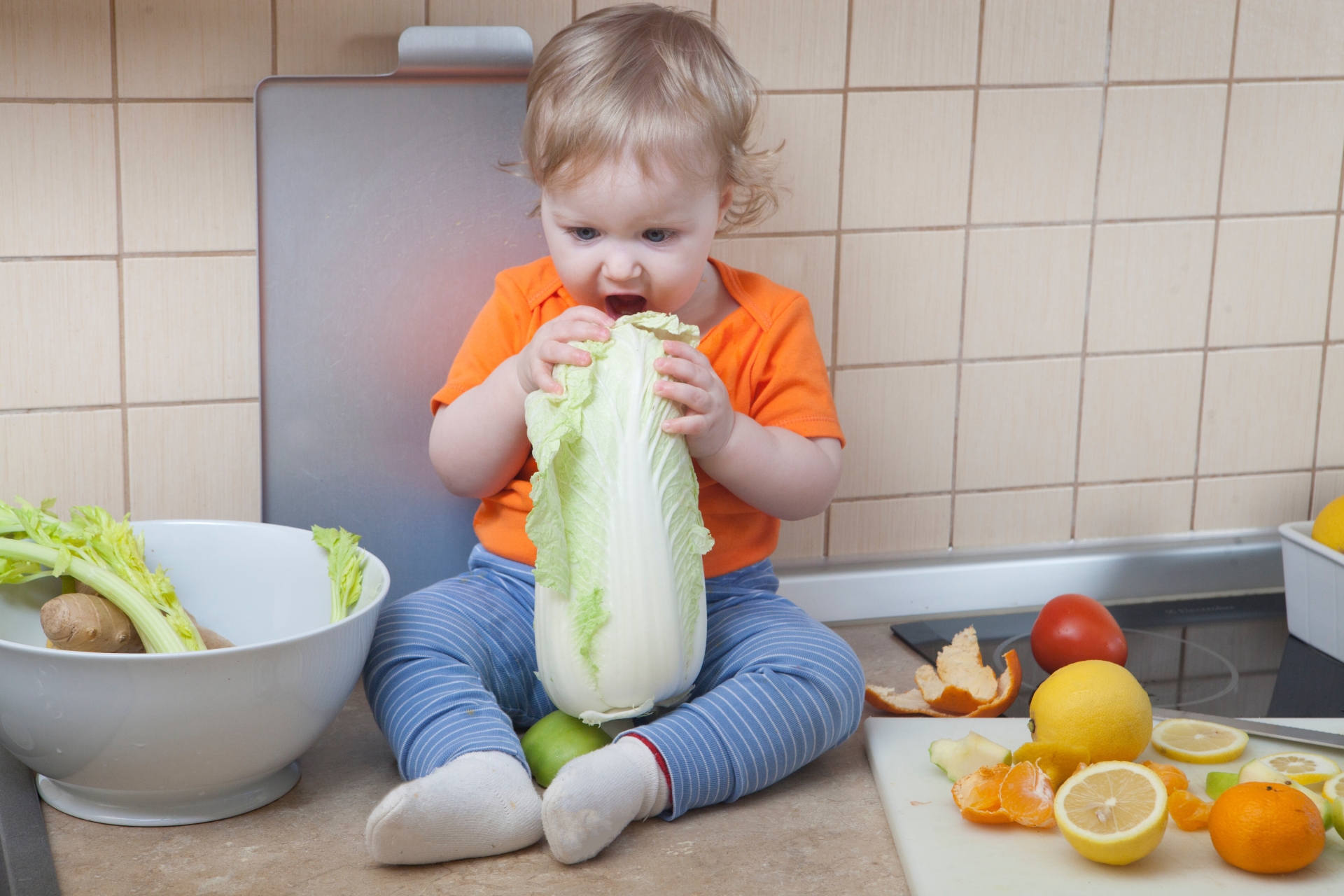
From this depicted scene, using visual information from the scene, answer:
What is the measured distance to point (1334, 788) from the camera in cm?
98

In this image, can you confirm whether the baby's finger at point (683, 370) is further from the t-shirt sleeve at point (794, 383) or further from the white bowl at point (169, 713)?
the white bowl at point (169, 713)

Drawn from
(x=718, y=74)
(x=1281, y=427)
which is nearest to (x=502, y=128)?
(x=718, y=74)

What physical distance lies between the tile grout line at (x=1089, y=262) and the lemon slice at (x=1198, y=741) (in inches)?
20.0

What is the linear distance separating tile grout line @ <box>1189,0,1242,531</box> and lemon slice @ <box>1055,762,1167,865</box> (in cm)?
78

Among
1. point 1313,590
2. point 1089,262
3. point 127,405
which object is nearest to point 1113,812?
point 1313,590

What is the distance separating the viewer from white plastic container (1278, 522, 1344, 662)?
4.61 ft

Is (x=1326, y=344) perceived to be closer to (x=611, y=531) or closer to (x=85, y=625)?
(x=611, y=531)

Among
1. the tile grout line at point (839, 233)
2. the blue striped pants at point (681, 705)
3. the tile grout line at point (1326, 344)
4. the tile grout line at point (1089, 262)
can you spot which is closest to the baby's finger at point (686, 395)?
the blue striped pants at point (681, 705)

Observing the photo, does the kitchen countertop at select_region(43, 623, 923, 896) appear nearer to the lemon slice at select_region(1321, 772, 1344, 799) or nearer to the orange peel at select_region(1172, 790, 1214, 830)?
the orange peel at select_region(1172, 790, 1214, 830)

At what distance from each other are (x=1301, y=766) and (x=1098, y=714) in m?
0.18

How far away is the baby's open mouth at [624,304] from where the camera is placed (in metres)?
1.18

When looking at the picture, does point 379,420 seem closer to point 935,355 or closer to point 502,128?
point 502,128

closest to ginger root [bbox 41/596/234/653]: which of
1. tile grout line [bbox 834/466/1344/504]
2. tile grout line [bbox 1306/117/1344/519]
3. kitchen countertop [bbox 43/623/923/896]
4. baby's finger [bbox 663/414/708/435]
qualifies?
kitchen countertop [bbox 43/623/923/896]

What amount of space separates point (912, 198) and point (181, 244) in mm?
833
